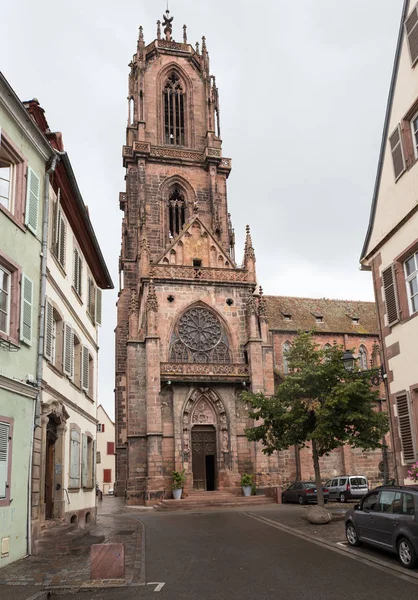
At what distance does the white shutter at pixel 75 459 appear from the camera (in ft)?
56.6

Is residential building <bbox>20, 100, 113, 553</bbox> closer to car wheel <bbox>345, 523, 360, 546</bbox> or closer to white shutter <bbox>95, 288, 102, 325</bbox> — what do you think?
white shutter <bbox>95, 288, 102, 325</bbox>

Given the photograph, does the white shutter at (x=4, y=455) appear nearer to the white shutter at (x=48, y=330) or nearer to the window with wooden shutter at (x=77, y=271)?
the white shutter at (x=48, y=330)

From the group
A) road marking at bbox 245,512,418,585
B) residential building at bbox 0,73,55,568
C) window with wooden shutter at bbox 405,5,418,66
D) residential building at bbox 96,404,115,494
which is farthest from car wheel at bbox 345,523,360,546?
residential building at bbox 96,404,115,494

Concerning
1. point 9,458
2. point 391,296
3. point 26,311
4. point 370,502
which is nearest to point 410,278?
point 391,296

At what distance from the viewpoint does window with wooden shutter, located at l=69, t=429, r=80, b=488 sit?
56.6 feet

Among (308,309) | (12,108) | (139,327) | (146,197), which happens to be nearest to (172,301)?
(139,327)

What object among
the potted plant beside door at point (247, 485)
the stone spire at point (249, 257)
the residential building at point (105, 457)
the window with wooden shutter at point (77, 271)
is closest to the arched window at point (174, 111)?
the stone spire at point (249, 257)

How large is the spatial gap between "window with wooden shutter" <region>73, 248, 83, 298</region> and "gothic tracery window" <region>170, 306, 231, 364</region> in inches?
674

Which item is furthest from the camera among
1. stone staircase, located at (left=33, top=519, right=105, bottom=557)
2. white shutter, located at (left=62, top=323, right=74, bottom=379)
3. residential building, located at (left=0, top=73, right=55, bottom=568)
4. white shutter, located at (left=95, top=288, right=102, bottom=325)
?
white shutter, located at (left=95, top=288, right=102, bottom=325)

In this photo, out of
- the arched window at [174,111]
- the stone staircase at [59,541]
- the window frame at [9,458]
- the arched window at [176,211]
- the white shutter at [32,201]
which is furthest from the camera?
the arched window at [174,111]

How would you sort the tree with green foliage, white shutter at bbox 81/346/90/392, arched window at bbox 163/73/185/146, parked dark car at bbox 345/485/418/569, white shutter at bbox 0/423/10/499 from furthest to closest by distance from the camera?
arched window at bbox 163/73/185/146
the tree with green foliage
white shutter at bbox 81/346/90/392
white shutter at bbox 0/423/10/499
parked dark car at bbox 345/485/418/569

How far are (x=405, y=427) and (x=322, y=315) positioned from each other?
4021cm

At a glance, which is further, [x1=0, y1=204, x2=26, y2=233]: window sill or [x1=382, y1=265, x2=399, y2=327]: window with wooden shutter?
[x1=382, y1=265, x2=399, y2=327]: window with wooden shutter

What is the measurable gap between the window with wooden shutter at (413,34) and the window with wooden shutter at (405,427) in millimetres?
8073
